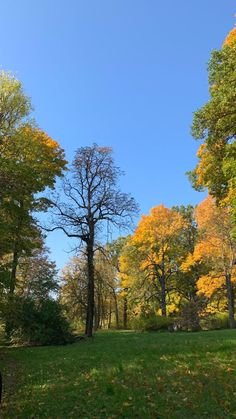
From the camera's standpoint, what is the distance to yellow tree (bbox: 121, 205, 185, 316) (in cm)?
4353

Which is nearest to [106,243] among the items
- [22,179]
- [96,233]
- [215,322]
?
[96,233]

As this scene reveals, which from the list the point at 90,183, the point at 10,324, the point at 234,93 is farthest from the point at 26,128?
the point at 234,93

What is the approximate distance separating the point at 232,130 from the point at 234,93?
310cm

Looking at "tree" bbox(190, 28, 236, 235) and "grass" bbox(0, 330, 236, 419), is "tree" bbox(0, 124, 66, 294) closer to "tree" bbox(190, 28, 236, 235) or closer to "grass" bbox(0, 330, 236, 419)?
"grass" bbox(0, 330, 236, 419)

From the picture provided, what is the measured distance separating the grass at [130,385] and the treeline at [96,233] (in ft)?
21.4

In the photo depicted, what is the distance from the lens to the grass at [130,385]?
7.52 meters

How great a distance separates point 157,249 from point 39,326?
82.3 feet

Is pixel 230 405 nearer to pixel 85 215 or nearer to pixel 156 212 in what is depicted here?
pixel 85 215

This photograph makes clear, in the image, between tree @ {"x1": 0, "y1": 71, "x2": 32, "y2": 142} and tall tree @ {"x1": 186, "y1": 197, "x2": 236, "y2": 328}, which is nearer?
tree @ {"x1": 0, "y1": 71, "x2": 32, "y2": 142}

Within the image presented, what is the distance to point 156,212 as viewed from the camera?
43719 millimetres

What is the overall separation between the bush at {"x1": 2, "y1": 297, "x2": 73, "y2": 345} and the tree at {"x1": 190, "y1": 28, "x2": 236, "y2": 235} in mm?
11978

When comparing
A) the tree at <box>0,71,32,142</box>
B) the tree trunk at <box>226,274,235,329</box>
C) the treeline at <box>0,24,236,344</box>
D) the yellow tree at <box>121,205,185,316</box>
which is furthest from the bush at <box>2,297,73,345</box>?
the yellow tree at <box>121,205,185,316</box>

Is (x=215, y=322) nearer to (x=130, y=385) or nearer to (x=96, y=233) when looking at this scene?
(x=96, y=233)

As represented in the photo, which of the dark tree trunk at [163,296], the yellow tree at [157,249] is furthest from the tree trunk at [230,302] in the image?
the yellow tree at [157,249]
